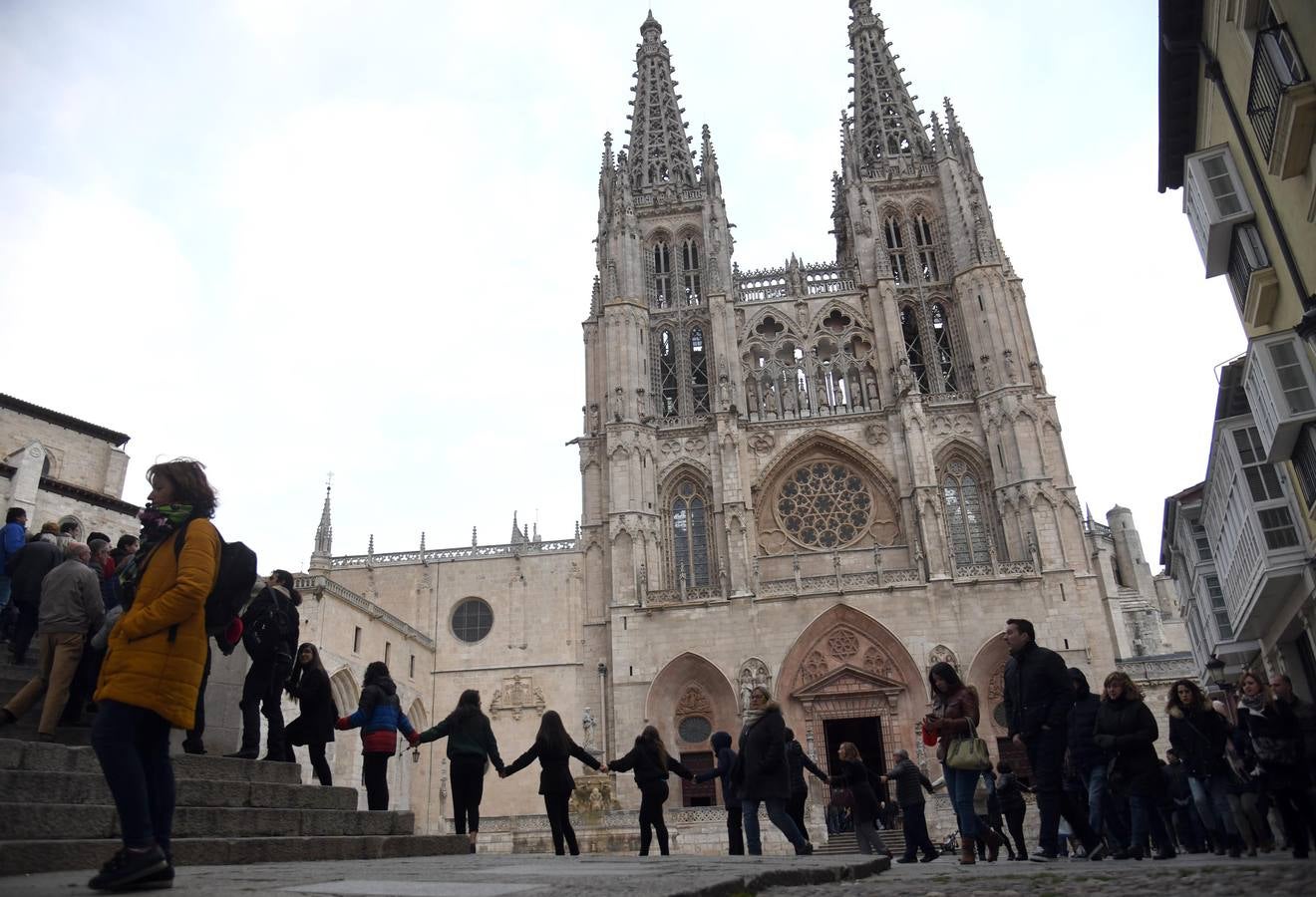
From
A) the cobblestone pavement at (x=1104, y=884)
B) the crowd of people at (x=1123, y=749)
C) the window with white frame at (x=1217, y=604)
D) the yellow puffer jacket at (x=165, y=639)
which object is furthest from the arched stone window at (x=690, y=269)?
the yellow puffer jacket at (x=165, y=639)

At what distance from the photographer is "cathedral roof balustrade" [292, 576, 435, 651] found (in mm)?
23891

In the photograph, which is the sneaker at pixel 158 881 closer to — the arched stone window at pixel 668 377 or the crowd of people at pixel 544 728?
the crowd of people at pixel 544 728

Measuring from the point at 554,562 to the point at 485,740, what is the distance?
23.5 metres

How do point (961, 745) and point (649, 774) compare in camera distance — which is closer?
point (961, 745)

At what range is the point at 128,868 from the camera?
343cm

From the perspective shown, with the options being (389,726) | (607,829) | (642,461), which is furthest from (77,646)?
(642,461)

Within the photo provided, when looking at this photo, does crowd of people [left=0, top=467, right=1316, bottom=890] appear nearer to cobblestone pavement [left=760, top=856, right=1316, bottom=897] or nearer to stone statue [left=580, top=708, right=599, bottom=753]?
cobblestone pavement [left=760, top=856, right=1316, bottom=897]

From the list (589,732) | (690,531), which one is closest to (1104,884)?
(589,732)

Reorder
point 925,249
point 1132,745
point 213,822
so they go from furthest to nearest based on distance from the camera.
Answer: point 925,249 < point 1132,745 < point 213,822

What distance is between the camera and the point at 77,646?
6.43m

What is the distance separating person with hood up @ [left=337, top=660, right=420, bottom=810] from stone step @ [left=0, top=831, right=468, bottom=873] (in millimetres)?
1263

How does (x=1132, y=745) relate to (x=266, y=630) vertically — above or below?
below

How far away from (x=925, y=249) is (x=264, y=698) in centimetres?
2806

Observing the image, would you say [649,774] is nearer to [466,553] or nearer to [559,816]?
[559,816]
